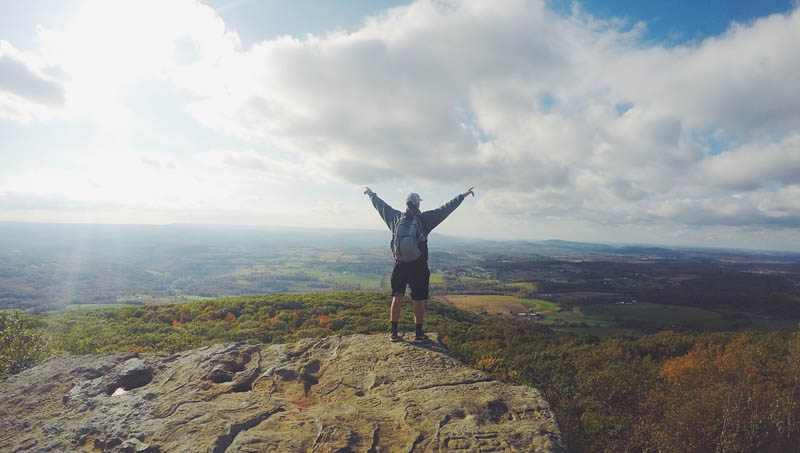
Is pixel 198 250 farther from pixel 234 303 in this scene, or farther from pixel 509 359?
pixel 509 359

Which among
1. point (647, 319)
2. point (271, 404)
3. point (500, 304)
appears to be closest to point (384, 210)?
point (271, 404)

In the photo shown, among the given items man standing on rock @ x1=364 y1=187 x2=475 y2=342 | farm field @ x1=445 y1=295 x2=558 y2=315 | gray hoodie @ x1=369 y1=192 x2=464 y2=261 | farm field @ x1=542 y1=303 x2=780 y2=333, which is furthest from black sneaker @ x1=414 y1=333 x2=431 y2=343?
farm field @ x1=445 y1=295 x2=558 y2=315

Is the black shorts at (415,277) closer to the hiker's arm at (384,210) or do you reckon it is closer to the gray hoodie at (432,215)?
the gray hoodie at (432,215)

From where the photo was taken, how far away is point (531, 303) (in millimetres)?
66188

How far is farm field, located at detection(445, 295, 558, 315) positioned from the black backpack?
49.4m

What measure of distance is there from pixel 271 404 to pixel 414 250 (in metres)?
3.56

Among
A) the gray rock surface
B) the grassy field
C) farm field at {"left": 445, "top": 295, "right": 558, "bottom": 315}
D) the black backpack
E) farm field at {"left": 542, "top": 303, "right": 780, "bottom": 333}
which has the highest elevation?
the black backpack

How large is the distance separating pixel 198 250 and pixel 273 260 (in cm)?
6409

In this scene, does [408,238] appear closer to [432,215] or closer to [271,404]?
[432,215]

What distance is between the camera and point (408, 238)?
22.2 ft

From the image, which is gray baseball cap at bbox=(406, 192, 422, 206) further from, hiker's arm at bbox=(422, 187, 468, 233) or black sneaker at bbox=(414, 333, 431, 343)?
black sneaker at bbox=(414, 333, 431, 343)

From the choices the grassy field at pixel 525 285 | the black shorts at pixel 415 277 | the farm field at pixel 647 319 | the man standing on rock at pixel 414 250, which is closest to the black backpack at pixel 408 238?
the man standing on rock at pixel 414 250

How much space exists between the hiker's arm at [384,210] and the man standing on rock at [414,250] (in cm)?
12

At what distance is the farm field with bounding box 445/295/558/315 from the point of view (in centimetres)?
5687
